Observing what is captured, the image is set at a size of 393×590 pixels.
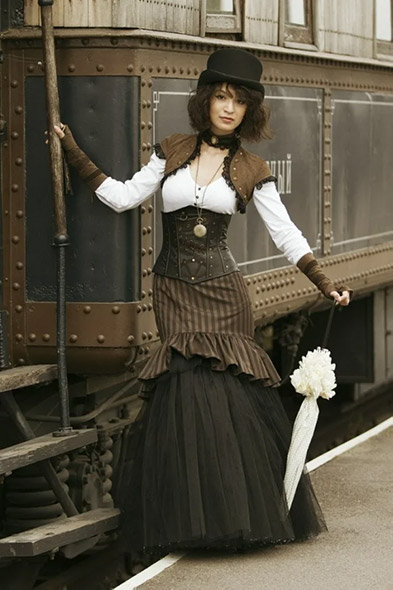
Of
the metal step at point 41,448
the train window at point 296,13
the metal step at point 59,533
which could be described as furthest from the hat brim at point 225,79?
the train window at point 296,13

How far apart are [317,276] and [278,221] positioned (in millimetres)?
244

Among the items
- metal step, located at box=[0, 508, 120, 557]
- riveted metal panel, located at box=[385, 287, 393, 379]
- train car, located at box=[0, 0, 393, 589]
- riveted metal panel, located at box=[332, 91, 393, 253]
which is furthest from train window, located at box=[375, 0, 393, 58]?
metal step, located at box=[0, 508, 120, 557]

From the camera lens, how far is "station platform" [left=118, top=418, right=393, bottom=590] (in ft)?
18.1

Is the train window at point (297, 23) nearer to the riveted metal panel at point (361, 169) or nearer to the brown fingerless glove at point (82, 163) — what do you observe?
the riveted metal panel at point (361, 169)

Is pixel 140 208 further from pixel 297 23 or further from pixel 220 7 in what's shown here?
pixel 297 23

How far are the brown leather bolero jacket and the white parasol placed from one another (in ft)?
2.03

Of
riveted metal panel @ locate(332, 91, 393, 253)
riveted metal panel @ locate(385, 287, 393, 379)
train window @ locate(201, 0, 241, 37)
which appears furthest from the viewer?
riveted metal panel @ locate(385, 287, 393, 379)

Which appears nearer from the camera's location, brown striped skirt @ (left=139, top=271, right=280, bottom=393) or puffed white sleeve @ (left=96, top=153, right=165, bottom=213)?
brown striped skirt @ (left=139, top=271, right=280, bottom=393)

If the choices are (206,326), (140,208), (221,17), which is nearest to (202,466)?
(206,326)

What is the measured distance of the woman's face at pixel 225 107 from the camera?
5879 mm

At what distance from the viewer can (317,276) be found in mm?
5980

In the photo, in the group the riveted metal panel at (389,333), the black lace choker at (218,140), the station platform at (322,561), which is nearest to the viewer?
the station platform at (322,561)

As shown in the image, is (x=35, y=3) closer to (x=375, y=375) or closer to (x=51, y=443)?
(x=51, y=443)

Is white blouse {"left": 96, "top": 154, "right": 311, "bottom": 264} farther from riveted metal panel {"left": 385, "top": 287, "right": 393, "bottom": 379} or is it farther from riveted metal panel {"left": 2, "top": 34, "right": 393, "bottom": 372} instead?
riveted metal panel {"left": 385, "top": 287, "right": 393, "bottom": 379}
